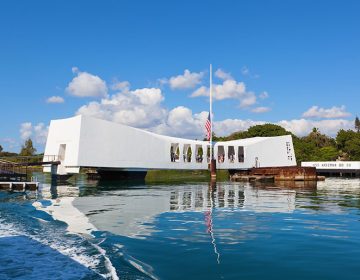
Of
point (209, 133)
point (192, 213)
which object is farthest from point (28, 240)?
point (209, 133)

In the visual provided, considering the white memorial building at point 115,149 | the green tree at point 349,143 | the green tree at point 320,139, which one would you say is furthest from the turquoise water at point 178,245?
the green tree at point 320,139

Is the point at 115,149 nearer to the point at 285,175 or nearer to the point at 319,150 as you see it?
the point at 285,175

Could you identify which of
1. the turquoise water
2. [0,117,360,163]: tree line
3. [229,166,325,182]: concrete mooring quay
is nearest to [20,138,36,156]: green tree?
[0,117,360,163]: tree line

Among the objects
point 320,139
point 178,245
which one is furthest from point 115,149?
point 320,139

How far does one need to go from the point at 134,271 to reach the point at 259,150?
48.7m

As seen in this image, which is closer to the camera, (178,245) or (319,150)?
(178,245)

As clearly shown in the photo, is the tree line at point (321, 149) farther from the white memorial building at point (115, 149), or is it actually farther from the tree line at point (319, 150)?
the white memorial building at point (115, 149)

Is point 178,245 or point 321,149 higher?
point 321,149

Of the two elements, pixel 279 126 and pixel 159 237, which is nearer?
pixel 159 237

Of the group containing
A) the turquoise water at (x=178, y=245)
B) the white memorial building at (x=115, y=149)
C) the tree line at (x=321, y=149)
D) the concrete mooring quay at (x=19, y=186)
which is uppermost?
the tree line at (x=321, y=149)

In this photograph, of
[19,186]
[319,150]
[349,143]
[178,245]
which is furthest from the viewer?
[319,150]

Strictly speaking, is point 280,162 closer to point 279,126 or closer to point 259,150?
point 259,150

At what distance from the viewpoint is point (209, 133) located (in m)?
42.8

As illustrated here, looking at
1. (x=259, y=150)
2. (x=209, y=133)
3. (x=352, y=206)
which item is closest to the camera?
(x=352, y=206)
